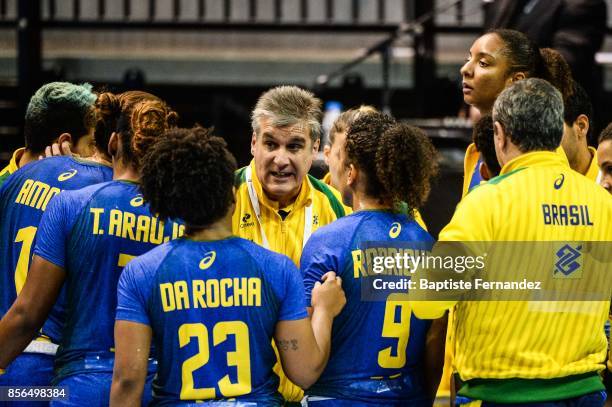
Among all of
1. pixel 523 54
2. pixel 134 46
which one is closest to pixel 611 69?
pixel 134 46

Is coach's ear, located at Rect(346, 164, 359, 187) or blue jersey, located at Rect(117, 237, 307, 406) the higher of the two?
coach's ear, located at Rect(346, 164, 359, 187)

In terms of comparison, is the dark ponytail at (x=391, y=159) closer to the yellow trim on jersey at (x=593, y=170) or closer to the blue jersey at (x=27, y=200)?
the blue jersey at (x=27, y=200)

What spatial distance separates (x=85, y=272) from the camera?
310 centimetres

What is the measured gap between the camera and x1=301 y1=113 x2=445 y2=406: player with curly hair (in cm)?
304

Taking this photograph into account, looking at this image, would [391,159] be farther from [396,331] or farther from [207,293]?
[207,293]

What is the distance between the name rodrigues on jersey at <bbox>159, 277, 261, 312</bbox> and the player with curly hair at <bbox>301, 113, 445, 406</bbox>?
379mm

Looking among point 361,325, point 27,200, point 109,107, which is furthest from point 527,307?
point 27,200

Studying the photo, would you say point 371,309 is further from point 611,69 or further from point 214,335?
point 611,69

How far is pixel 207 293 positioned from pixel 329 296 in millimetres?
453

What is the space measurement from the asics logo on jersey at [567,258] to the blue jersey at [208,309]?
87cm

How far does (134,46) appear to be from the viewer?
35.0 ft

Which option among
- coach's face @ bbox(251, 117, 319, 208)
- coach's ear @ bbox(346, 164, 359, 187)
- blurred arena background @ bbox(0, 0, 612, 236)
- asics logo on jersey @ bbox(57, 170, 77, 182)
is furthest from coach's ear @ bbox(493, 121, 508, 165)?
blurred arena background @ bbox(0, 0, 612, 236)

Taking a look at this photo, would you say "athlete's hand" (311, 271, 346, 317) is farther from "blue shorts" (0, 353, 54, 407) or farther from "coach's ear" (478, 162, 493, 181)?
"blue shorts" (0, 353, 54, 407)

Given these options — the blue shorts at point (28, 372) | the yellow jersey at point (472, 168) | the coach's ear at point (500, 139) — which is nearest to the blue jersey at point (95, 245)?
the blue shorts at point (28, 372)
